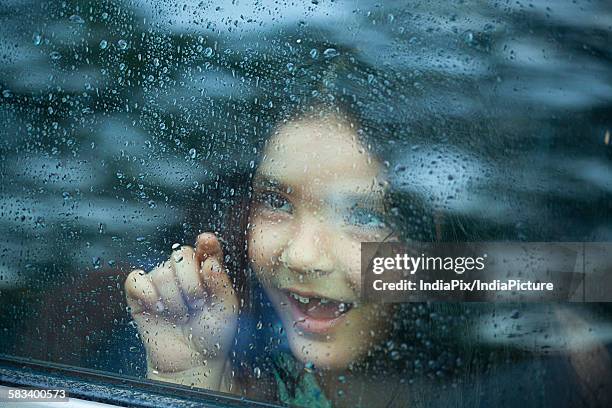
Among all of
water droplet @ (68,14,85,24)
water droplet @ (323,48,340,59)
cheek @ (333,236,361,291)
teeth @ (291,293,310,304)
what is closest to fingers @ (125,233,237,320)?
teeth @ (291,293,310,304)

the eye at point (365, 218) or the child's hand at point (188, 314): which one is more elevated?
the eye at point (365, 218)

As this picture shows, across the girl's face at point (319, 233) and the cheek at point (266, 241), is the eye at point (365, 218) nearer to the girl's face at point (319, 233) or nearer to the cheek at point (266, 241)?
the girl's face at point (319, 233)

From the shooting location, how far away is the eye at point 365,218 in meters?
1.44

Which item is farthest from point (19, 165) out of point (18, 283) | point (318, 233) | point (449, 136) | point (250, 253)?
point (449, 136)

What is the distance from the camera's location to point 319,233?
1495 millimetres

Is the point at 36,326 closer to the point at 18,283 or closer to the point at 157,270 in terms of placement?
the point at 18,283

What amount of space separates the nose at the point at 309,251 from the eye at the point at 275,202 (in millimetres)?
52

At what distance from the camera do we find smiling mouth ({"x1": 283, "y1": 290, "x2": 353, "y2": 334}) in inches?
58.4

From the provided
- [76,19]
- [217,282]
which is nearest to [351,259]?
[217,282]

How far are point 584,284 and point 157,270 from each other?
850 mm

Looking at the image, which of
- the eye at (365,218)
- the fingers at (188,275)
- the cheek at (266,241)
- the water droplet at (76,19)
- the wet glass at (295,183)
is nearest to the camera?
the wet glass at (295,183)

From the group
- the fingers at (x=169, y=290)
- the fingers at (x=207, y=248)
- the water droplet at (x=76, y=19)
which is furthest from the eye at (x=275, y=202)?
the water droplet at (x=76, y=19)

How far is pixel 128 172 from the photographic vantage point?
178 centimetres

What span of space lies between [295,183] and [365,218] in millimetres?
168
